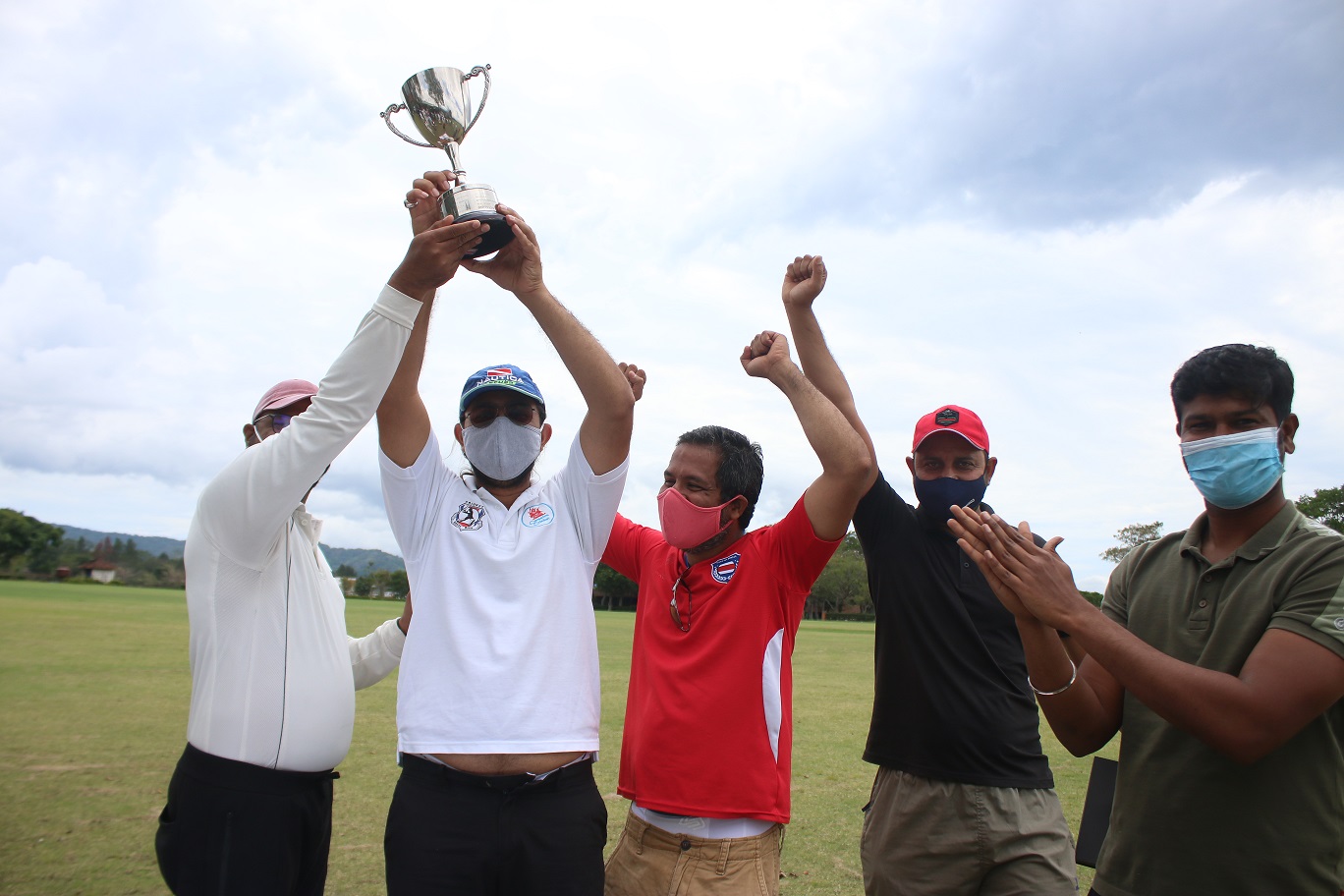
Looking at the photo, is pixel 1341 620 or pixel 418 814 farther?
pixel 418 814

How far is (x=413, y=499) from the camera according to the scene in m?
3.20

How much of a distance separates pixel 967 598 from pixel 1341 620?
149 centimetres

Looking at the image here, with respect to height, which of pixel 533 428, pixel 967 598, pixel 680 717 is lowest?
pixel 680 717

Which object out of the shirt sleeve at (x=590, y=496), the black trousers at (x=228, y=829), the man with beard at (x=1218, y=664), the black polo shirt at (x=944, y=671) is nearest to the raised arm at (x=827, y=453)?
the black polo shirt at (x=944, y=671)

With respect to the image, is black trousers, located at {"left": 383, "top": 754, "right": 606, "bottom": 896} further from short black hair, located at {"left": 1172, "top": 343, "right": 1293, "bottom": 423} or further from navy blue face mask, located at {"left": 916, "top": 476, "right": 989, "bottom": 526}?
short black hair, located at {"left": 1172, "top": 343, "right": 1293, "bottom": 423}

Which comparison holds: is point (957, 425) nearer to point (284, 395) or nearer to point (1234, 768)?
point (1234, 768)

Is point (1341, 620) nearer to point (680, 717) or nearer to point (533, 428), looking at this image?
point (680, 717)

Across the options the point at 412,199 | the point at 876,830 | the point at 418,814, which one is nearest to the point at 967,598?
the point at 876,830

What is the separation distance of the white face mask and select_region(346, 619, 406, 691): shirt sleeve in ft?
3.74

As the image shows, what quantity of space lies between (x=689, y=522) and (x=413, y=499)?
114cm

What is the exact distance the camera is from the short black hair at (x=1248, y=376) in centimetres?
285

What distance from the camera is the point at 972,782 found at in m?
3.58

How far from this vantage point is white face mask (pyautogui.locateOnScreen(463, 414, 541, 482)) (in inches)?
130

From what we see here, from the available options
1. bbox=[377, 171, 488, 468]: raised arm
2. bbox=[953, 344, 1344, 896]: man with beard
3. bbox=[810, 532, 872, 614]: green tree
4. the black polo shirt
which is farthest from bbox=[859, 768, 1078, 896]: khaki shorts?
bbox=[810, 532, 872, 614]: green tree
